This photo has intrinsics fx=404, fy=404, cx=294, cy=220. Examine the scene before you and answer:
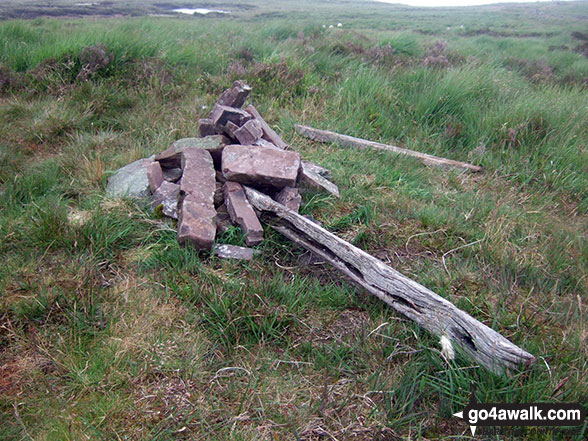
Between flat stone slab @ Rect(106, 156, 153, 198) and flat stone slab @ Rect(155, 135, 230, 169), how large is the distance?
0.22 m

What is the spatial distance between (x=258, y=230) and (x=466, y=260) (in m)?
1.77

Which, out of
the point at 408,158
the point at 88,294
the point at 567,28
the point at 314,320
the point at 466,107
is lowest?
the point at 314,320

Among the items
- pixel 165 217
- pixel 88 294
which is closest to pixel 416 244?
pixel 165 217

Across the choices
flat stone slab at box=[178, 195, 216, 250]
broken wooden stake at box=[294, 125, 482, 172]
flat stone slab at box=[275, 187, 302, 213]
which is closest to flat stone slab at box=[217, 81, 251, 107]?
broken wooden stake at box=[294, 125, 482, 172]

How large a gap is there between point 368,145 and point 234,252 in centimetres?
281

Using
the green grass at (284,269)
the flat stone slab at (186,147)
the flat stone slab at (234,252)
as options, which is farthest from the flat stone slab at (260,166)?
the flat stone slab at (234,252)

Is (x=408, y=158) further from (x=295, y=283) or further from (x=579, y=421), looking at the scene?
(x=579, y=421)

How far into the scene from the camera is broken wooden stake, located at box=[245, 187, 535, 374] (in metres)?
2.27

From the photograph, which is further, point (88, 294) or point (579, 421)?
point (88, 294)

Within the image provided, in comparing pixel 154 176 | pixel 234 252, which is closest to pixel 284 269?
pixel 234 252

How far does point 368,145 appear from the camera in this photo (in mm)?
5387

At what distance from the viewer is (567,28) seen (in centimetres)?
1798

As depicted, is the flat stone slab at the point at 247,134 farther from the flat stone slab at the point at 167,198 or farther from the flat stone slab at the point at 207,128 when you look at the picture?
the flat stone slab at the point at 167,198

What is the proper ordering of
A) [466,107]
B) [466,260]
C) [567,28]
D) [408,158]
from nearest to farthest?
[466,260] < [408,158] < [466,107] < [567,28]
